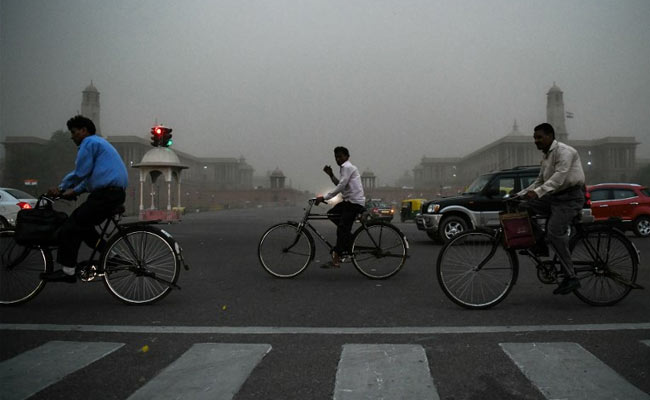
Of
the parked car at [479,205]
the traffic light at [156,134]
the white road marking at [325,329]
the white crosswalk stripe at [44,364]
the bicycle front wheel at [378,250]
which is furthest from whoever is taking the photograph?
the traffic light at [156,134]

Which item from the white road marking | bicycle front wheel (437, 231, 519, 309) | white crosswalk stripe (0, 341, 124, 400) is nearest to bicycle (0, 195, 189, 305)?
the white road marking

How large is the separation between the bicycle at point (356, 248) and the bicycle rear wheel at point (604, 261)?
7.20ft

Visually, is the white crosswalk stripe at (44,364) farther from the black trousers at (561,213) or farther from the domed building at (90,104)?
the domed building at (90,104)

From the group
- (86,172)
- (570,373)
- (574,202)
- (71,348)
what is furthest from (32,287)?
(574,202)

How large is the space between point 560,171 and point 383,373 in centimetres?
291

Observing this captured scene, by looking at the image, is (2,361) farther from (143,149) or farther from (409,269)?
(143,149)

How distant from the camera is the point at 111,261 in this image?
15.3ft

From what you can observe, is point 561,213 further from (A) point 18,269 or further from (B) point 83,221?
(A) point 18,269

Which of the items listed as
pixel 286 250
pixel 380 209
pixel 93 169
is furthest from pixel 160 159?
pixel 93 169

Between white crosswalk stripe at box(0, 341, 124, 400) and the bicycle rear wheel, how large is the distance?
440 centimetres

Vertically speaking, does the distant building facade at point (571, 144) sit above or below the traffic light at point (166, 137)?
above

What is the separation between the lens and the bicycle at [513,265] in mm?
4426

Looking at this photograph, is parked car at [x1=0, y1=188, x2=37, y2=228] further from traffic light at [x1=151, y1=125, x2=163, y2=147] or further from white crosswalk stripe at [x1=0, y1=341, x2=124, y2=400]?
white crosswalk stripe at [x1=0, y1=341, x2=124, y2=400]

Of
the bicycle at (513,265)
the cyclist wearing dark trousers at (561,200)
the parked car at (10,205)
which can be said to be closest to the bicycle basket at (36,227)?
the bicycle at (513,265)
